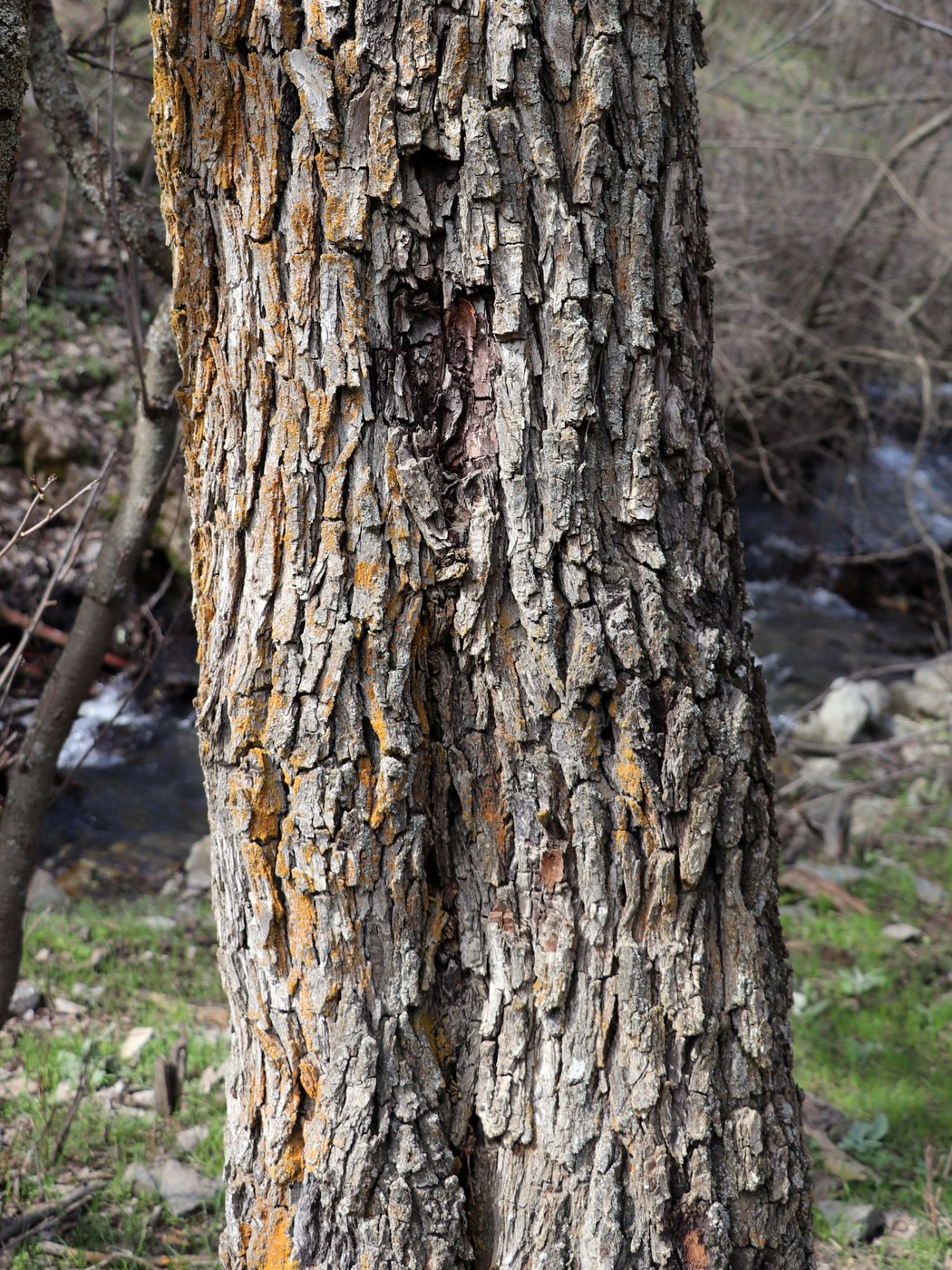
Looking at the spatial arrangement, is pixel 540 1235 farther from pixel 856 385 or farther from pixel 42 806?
pixel 856 385

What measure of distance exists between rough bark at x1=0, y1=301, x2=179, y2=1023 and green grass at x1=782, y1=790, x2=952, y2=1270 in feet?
6.92

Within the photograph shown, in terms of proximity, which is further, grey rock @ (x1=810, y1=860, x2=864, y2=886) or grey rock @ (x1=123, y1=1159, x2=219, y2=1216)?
grey rock @ (x1=810, y1=860, x2=864, y2=886)

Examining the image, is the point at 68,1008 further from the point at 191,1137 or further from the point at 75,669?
the point at 75,669

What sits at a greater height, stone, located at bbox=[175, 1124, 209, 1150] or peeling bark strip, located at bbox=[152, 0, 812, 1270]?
peeling bark strip, located at bbox=[152, 0, 812, 1270]

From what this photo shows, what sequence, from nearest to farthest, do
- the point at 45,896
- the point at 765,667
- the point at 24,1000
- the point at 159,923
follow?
the point at 24,1000 → the point at 159,923 → the point at 45,896 → the point at 765,667

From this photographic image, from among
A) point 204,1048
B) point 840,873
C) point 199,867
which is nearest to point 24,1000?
point 204,1048

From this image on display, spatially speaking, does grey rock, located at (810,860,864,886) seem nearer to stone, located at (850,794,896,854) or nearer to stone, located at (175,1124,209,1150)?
stone, located at (850,794,896,854)

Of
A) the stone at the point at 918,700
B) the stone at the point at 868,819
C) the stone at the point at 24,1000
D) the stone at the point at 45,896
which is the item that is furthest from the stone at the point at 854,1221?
the stone at the point at 918,700

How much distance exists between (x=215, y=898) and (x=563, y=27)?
55.5 inches

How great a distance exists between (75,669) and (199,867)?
7.44 ft

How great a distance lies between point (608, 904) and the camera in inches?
62.6

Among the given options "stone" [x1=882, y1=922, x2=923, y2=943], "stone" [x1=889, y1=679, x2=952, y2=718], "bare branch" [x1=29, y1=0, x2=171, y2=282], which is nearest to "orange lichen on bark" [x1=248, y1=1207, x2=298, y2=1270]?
"bare branch" [x1=29, y1=0, x2=171, y2=282]

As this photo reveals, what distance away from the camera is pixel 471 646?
5.17 feet

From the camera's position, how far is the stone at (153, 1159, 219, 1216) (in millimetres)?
2277
